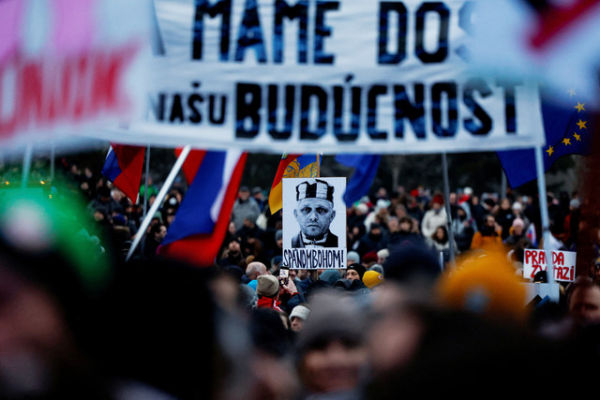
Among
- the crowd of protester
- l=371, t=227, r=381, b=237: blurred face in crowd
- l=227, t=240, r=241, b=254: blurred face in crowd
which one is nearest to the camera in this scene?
the crowd of protester

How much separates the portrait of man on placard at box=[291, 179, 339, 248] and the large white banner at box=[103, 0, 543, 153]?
4316 mm

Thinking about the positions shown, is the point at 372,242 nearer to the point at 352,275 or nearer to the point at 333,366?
the point at 352,275

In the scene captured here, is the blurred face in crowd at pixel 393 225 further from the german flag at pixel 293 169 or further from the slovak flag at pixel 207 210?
the slovak flag at pixel 207 210

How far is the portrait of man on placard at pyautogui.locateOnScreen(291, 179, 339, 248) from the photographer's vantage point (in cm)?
914

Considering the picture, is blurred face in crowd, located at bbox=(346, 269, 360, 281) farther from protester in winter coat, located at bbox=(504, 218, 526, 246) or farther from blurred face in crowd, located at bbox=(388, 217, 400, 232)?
protester in winter coat, located at bbox=(504, 218, 526, 246)

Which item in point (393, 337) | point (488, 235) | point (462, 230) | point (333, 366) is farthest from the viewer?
point (462, 230)

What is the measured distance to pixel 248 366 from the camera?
9.64ft

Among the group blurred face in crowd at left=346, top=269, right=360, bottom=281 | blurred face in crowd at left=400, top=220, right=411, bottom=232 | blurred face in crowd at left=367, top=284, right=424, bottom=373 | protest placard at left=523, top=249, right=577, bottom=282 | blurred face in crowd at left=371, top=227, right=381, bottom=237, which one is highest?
blurred face in crowd at left=400, top=220, right=411, bottom=232

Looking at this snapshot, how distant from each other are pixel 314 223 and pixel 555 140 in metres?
2.79

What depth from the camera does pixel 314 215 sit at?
9.47 m

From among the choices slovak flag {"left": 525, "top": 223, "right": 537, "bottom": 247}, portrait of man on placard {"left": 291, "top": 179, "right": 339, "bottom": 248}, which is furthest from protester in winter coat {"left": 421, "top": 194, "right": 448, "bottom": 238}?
portrait of man on placard {"left": 291, "top": 179, "right": 339, "bottom": 248}

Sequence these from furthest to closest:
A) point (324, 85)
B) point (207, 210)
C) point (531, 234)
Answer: point (531, 234) → point (207, 210) → point (324, 85)

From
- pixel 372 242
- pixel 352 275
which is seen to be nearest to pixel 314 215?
pixel 352 275

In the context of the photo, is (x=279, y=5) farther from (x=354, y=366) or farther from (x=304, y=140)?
(x=354, y=366)
